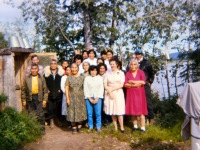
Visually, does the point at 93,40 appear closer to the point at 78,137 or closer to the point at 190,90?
the point at 78,137

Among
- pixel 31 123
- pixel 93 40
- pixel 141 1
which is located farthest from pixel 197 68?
pixel 31 123

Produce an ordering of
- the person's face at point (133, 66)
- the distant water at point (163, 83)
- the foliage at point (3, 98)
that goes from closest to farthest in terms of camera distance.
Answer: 1. the foliage at point (3, 98)
2. the person's face at point (133, 66)
3. the distant water at point (163, 83)

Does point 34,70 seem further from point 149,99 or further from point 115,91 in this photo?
point 149,99

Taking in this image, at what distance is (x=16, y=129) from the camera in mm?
5434

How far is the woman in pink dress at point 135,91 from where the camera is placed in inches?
237

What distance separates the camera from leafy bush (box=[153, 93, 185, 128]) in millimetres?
6848

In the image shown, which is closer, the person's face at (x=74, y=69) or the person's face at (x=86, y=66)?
the person's face at (x=74, y=69)

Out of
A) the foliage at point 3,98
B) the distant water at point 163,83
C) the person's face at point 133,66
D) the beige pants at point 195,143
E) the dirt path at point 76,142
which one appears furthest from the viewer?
the distant water at point 163,83

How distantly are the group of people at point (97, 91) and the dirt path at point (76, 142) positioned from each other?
29 centimetres

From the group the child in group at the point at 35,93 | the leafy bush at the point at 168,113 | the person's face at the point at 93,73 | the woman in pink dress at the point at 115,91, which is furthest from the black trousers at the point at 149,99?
the child in group at the point at 35,93

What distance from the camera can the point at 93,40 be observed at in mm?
10258

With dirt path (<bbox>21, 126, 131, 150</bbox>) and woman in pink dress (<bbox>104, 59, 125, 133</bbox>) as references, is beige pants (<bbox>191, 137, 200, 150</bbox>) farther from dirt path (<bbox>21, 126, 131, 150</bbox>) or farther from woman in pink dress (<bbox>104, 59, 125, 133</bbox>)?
woman in pink dress (<bbox>104, 59, 125, 133</bbox>)

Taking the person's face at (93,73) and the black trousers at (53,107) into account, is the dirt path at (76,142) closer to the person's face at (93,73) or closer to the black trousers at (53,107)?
the black trousers at (53,107)

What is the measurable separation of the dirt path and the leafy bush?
1.59 meters
